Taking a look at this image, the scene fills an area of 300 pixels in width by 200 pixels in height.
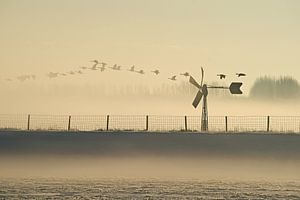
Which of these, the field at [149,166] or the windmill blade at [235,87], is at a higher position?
the windmill blade at [235,87]

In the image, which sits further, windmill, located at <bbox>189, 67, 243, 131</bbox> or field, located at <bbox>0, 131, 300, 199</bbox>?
windmill, located at <bbox>189, 67, 243, 131</bbox>

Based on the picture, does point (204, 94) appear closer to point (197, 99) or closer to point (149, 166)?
point (197, 99)

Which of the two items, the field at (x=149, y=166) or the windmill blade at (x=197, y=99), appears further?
the windmill blade at (x=197, y=99)

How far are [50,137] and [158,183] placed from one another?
Answer: 13.6m

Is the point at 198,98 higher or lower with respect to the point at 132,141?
higher

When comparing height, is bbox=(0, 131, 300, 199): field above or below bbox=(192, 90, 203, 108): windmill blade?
below

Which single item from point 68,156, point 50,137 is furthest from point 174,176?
point 50,137

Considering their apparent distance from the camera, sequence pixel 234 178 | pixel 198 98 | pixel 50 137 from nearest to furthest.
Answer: pixel 234 178, pixel 50 137, pixel 198 98

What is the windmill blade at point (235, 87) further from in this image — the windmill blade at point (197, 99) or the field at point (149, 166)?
the field at point (149, 166)

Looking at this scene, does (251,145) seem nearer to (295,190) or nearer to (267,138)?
(267,138)

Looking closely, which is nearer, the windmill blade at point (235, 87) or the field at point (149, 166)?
the field at point (149, 166)

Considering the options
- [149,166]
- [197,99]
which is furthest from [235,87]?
[149,166]

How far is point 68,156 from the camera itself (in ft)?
79.1

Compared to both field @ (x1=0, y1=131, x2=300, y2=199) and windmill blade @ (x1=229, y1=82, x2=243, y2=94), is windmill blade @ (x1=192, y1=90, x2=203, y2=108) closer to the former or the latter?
windmill blade @ (x1=229, y1=82, x2=243, y2=94)
